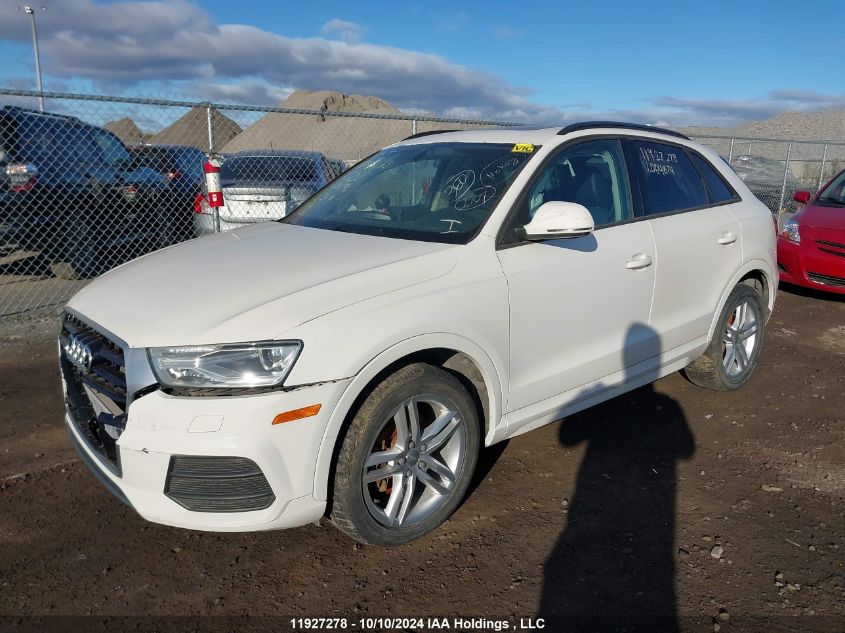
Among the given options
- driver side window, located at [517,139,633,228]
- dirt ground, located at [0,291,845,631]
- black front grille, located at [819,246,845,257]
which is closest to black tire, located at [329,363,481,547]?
dirt ground, located at [0,291,845,631]

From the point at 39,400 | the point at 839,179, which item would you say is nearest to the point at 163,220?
the point at 39,400

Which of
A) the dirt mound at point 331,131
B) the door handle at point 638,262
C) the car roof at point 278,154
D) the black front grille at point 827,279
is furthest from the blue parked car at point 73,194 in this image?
the dirt mound at point 331,131

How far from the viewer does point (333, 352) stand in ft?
8.32

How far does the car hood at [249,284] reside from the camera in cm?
254

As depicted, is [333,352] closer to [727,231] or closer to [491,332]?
[491,332]

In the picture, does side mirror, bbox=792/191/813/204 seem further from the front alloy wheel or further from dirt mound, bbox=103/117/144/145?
dirt mound, bbox=103/117/144/145

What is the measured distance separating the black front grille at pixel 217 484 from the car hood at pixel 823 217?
7.34 meters

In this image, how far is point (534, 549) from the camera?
120 inches

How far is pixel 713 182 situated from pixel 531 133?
169 cm

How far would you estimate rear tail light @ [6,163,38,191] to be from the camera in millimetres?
7066

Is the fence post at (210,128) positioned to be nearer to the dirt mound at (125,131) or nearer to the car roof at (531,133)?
the dirt mound at (125,131)

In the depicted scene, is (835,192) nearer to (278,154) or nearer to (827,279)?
(827,279)

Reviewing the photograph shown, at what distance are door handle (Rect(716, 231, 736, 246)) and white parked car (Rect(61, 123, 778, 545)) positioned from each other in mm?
32

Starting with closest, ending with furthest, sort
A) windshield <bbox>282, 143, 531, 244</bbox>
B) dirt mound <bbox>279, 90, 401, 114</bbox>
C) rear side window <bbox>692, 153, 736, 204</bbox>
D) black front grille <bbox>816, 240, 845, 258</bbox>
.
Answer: windshield <bbox>282, 143, 531, 244</bbox>
rear side window <bbox>692, 153, 736, 204</bbox>
black front grille <bbox>816, 240, 845, 258</bbox>
dirt mound <bbox>279, 90, 401, 114</bbox>
